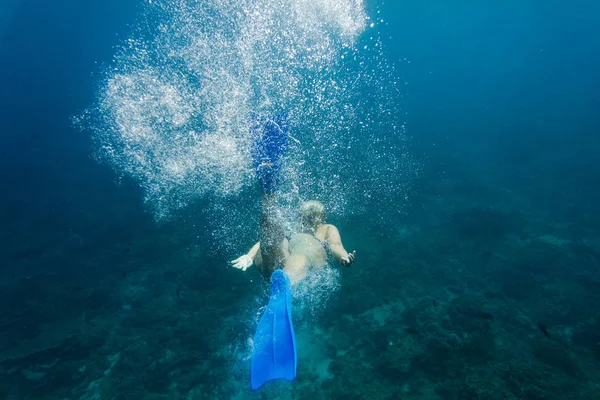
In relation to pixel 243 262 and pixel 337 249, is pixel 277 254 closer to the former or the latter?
pixel 243 262

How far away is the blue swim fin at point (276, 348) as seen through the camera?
3334 millimetres

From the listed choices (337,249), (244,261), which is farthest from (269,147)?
(337,249)

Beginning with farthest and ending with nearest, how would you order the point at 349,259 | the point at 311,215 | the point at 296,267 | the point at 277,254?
the point at 311,215 < the point at 277,254 < the point at 296,267 < the point at 349,259

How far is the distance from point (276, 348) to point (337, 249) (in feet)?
5.51

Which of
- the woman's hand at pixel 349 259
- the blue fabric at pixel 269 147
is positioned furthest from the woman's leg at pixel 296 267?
the blue fabric at pixel 269 147

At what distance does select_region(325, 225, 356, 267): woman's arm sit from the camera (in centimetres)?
400

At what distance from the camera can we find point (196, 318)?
771cm

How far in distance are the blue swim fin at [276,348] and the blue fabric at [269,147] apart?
5.40 feet

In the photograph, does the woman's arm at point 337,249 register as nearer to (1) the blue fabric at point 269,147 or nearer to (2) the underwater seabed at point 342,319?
(1) the blue fabric at point 269,147

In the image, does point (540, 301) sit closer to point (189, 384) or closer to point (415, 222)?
point (415, 222)

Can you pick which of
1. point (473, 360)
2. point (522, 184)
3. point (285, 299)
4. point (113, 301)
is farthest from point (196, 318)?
point (522, 184)

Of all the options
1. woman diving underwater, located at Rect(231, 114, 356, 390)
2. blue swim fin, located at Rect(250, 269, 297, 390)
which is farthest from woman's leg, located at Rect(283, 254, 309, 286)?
blue swim fin, located at Rect(250, 269, 297, 390)

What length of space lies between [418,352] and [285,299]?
15.1 ft

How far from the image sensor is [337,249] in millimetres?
4484
